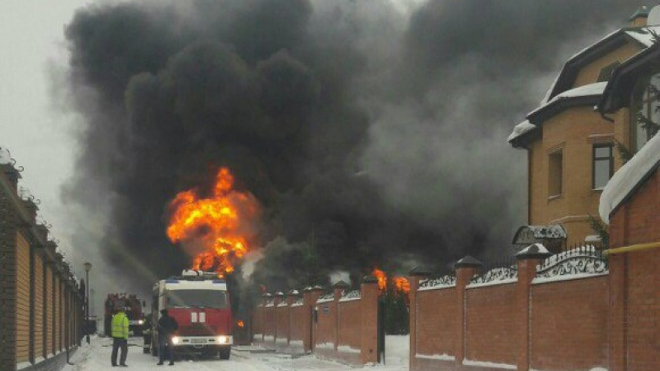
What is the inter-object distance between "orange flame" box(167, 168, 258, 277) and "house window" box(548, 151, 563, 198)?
19.4m

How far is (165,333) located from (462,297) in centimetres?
1045

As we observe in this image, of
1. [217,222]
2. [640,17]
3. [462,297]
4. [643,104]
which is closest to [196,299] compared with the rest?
[462,297]

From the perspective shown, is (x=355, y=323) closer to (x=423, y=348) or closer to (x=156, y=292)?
(x=423, y=348)

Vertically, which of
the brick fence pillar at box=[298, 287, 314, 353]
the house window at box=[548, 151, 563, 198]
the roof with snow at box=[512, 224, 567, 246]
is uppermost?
the house window at box=[548, 151, 563, 198]

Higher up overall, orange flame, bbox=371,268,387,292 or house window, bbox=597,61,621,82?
house window, bbox=597,61,621,82

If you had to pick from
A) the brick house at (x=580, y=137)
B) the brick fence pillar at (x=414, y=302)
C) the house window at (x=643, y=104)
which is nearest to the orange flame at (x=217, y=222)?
the brick house at (x=580, y=137)

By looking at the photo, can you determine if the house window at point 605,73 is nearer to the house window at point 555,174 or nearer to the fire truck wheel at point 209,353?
the house window at point 555,174

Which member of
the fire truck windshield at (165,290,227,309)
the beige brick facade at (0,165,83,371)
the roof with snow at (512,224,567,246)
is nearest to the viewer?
the beige brick facade at (0,165,83,371)

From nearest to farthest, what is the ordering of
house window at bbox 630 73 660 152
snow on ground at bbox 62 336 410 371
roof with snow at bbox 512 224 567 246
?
1. house window at bbox 630 73 660 152
2. snow on ground at bbox 62 336 410 371
3. roof with snow at bbox 512 224 567 246

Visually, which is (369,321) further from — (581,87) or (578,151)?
(581,87)

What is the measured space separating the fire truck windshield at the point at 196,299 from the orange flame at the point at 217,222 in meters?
14.1

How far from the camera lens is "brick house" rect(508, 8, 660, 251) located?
919 inches

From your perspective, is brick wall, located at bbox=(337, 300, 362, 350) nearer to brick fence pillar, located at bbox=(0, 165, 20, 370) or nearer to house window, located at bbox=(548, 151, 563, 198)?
house window, located at bbox=(548, 151, 563, 198)

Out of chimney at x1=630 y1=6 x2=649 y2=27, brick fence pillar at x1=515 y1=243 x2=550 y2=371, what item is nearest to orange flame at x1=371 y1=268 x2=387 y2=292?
chimney at x1=630 y1=6 x2=649 y2=27
